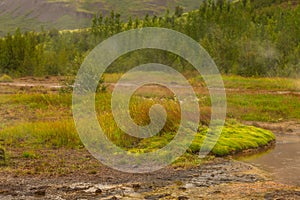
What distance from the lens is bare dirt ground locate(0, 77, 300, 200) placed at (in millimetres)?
10688

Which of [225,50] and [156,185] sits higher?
[225,50]

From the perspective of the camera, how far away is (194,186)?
1145 cm

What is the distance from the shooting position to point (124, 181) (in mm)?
12016

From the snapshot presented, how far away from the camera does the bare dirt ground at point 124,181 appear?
35.1 feet

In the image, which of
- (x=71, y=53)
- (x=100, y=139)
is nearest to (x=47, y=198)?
(x=100, y=139)

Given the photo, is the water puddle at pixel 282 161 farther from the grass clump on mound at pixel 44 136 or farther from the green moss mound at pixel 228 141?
the grass clump on mound at pixel 44 136

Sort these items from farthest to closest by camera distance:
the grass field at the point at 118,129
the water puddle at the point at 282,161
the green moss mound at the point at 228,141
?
the grass field at the point at 118,129 < the green moss mound at the point at 228,141 < the water puddle at the point at 282,161

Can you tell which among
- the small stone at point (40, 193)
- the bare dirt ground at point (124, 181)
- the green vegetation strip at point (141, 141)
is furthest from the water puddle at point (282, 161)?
the small stone at point (40, 193)

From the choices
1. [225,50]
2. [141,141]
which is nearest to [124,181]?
[141,141]

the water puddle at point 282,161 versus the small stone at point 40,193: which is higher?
the small stone at point 40,193

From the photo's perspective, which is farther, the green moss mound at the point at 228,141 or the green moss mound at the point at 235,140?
the green moss mound at the point at 235,140

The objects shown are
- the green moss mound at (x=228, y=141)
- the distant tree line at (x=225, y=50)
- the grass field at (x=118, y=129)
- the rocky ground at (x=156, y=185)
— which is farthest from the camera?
the distant tree line at (x=225, y=50)

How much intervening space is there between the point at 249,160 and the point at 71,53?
180 feet

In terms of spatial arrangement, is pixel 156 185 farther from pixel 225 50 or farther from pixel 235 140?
pixel 225 50
